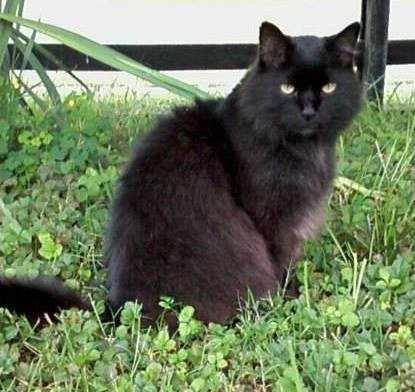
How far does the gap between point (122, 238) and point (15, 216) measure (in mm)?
727

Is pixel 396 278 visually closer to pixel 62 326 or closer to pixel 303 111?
pixel 303 111

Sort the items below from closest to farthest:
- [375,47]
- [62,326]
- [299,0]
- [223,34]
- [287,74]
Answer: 1. [62,326]
2. [287,74]
3. [375,47]
4. [223,34]
5. [299,0]

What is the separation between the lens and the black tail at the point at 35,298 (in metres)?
3.14

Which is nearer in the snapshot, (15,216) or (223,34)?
(15,216)

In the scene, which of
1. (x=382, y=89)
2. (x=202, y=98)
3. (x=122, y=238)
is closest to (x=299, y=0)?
(x=382, y=89)

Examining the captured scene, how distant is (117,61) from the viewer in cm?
408

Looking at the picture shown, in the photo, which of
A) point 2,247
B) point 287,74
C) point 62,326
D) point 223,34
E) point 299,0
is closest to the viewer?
point 62,326

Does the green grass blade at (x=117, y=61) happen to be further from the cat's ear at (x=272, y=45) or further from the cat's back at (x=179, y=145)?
the cat's ear at (x=272, y=45)

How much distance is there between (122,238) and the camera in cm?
333

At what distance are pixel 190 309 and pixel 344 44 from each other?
3.35 feet

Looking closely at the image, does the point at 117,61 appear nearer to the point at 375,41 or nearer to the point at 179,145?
the point at 179,145

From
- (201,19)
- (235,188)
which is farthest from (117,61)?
(201,19)

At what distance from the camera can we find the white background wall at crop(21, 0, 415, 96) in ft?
25.8

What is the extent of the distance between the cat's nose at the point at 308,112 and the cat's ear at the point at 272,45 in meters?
0.18
